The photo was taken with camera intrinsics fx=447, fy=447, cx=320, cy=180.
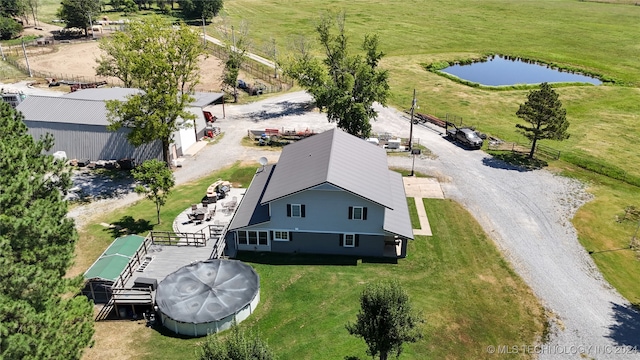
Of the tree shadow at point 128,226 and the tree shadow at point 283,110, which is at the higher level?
the tree shadow at point 283,110

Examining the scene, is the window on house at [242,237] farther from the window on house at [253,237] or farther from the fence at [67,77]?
the fence at [67,77]

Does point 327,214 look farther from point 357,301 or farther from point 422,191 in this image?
point 422,191

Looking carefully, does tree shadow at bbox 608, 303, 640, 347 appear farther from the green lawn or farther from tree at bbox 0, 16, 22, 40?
tree at bbox 0, 16, 22, 40

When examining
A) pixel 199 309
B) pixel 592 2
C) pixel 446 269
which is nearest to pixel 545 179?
pixel 446 269

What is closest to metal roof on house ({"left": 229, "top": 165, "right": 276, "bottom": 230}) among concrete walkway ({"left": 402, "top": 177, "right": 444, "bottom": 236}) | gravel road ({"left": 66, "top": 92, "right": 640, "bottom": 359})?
gravel road ({"left": 66, "top": 92, "right": 640, "bottom": 359})

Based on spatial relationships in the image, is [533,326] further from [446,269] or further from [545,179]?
[545,179]

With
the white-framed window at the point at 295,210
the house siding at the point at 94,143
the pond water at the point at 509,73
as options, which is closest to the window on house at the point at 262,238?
the white-framed window at the point at 295,210
